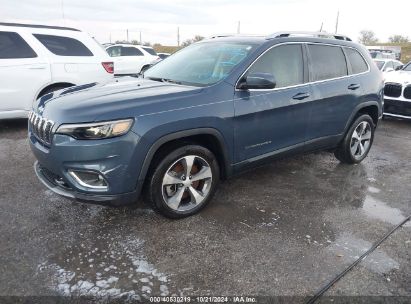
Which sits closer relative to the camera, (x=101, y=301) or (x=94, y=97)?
(x=101, y=301)

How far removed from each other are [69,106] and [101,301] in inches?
61.6

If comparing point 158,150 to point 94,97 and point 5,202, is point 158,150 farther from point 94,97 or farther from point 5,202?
point 5,202

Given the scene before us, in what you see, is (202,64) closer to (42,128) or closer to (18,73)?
(42,128)

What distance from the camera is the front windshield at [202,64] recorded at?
3.70 meters

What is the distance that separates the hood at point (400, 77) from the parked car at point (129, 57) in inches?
361

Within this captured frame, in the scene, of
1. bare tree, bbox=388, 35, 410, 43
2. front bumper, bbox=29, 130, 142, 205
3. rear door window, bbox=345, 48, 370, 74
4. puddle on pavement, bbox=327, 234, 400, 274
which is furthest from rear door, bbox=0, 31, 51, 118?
bare tree, bbox=388, 35, 410, 43

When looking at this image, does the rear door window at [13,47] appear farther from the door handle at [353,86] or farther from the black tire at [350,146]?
the black tire at [350,146]

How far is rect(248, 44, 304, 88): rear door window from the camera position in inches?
149

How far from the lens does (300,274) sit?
2783 mm

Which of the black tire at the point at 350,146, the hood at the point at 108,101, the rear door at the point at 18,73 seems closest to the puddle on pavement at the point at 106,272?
the hood at the point at 108,101

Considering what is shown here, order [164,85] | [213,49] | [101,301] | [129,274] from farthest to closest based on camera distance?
1. [213,49]
2. [164,85]
3. [129,274]
4. [101,301]

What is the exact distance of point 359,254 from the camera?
3.08 m

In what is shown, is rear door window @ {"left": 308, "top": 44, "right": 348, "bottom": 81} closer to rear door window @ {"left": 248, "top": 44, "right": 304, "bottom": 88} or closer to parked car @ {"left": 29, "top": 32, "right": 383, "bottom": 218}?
parked car @ {"left": 29, "top": 32, "right": 383, "bottom": 218}

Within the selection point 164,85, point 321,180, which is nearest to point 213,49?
point 164,85
